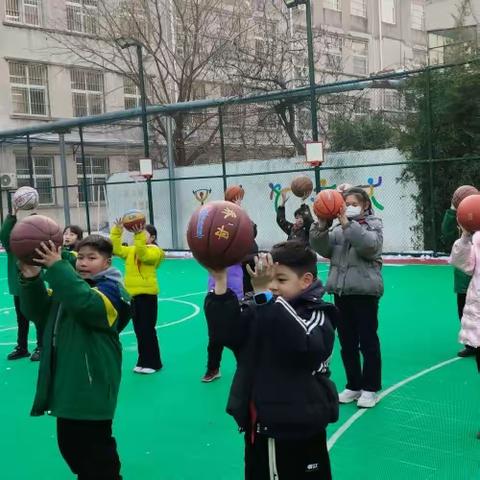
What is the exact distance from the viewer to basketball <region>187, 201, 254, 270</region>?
283 centimetres

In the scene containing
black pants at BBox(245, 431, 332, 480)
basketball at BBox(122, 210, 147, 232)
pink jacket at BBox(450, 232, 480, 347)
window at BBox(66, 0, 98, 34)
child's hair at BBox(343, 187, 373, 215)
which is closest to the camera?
black pants at BBox(245, 431, 332, 480)

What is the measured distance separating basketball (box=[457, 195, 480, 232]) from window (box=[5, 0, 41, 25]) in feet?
90.6

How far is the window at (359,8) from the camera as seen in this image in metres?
38.6

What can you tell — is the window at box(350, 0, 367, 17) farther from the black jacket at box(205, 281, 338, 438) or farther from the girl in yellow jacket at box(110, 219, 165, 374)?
the black jacket at box(205, 281, 338, 438)

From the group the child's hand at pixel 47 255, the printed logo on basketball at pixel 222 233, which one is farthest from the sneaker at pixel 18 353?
the printed logo on basketball at pixel 222 233

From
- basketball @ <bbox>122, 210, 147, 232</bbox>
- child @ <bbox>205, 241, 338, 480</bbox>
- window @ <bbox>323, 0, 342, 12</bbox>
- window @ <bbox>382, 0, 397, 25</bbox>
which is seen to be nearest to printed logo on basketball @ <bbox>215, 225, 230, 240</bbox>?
child @ <bbox>205, 241, 338, 480</bbox>

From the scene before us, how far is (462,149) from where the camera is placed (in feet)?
47.2

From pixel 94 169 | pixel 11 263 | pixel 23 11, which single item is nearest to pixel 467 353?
pixel 11 263

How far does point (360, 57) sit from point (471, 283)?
35997 millimetres

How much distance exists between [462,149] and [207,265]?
12707mm

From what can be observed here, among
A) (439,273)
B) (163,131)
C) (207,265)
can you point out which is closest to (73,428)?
(207,265)

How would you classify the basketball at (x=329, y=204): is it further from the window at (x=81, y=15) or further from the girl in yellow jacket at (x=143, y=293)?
the window at (x=81, y=15)

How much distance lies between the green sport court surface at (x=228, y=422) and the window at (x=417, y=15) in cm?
Answer: 3764

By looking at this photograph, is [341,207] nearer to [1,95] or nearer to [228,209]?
[228,209]
